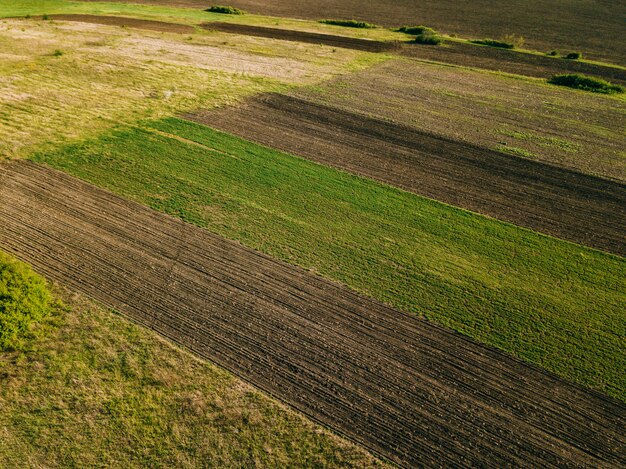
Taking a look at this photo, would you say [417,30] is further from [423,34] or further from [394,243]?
[394,243]

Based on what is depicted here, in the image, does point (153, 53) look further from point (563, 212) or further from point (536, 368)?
point (536, 368)

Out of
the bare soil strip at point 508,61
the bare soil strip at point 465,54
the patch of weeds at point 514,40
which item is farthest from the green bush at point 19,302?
the patch of weeds at point 514,40

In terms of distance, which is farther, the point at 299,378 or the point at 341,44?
the point at 341,44

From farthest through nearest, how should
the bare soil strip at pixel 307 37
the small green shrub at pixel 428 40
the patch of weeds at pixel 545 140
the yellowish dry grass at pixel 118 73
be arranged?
the small green shrub at pixel 428 40 → the bare soil strip at pixel 307 37 → the patch of weeds at pixel 545 140 → the yellowish dry grass at pixel 118 73

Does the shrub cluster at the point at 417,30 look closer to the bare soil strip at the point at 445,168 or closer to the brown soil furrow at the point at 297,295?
the bare soil strip at the point at 445,168

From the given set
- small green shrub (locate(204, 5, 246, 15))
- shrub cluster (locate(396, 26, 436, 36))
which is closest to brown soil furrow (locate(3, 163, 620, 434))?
shrub cluster (locate(396, 26, 436, 36))

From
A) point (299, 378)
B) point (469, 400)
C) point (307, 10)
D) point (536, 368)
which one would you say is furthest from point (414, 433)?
point (307, 10)

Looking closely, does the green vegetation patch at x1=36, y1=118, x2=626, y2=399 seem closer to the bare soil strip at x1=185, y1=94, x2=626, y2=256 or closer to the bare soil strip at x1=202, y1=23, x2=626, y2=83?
the bare soil strip at x1=185, y1=94, x2=626, y2=256

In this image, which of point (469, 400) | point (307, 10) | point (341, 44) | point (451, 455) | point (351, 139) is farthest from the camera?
point (307, 10)
